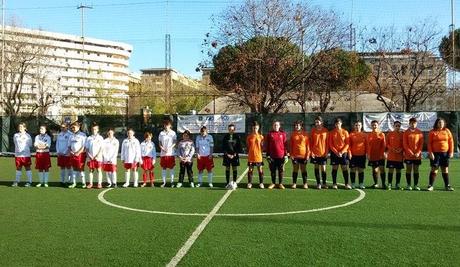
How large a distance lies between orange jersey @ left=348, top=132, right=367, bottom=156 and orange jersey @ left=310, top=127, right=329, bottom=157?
658 millimetres

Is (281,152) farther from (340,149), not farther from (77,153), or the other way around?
(77,153)

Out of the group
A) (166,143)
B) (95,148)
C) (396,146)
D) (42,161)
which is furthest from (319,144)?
(42,161)

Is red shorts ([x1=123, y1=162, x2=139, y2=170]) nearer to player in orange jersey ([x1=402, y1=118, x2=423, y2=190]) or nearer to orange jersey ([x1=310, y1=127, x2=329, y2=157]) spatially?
orange jersey ([x1=310, y1=127, x2=329, y2=157])

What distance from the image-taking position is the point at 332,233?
7426mm

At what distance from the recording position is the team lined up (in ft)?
41.1

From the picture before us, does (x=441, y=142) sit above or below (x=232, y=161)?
above

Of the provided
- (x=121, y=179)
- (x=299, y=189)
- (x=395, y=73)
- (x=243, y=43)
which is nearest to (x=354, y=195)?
(x=299, y=189)

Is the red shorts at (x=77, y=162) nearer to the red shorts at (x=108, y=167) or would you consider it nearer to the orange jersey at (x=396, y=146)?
the red shorts at (x=108, y=167)

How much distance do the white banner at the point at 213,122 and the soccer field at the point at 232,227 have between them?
1293cm

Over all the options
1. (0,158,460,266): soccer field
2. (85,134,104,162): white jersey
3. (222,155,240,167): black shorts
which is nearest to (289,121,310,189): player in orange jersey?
(0,158,460,266): soccer field

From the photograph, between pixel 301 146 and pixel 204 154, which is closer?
pixel 301 146

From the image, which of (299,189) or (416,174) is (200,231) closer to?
(299,189)

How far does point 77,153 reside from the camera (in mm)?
13766

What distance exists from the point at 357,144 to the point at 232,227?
612 centimetres
